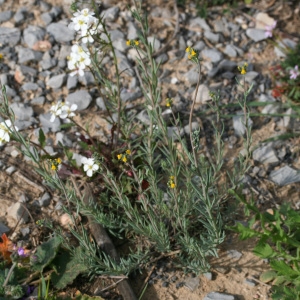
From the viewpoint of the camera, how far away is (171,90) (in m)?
4.13

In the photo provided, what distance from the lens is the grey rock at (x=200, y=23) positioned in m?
4.59

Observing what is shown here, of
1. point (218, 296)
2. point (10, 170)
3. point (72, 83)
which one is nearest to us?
point (218, 296)

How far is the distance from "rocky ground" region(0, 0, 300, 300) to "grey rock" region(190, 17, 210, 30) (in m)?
0.01

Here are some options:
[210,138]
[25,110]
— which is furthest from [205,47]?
[25,110]

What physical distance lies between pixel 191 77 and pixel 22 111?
139cm

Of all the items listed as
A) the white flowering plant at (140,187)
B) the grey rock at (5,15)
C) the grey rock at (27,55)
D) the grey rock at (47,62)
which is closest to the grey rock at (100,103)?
the white flowering plant at (140,187)

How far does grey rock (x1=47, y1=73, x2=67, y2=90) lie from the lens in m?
4.09

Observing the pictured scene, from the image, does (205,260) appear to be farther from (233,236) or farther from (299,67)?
(299,67)

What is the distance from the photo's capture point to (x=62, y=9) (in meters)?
4.65

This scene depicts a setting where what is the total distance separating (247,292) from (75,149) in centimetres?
158

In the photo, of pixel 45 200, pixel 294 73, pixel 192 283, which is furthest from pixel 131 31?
pixel 192 283

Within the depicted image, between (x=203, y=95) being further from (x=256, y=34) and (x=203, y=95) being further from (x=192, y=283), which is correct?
(x=192, y=283)

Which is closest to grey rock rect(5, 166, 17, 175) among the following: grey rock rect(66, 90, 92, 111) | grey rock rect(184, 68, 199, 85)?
grey rock rect(66, 90, 92, 111)

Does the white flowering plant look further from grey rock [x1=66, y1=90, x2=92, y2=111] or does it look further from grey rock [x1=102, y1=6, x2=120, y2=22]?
grey rock [x1=102, y1=6, x2=120, y2=22]
